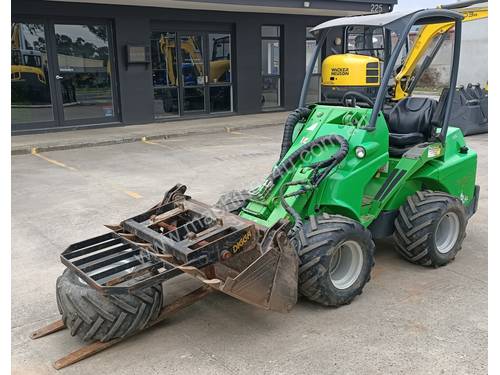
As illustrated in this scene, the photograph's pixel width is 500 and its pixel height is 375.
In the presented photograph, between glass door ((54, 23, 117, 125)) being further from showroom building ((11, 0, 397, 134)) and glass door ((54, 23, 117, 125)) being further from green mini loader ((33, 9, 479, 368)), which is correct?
green mini loader ((33, 9, 479, 368))

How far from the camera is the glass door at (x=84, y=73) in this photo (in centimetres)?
1280

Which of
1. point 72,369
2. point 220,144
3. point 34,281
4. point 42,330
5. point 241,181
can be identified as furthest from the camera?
point 220,144

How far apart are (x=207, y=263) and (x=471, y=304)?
2.26 metres

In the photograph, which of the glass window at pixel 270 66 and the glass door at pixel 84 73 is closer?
the glass door at pixel 84 73

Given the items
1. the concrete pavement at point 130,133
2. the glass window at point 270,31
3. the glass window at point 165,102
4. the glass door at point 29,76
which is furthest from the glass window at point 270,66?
the glass door at point 29,76

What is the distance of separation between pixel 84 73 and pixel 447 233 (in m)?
10.9

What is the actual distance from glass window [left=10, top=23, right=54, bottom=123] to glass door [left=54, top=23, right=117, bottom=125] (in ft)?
1.09

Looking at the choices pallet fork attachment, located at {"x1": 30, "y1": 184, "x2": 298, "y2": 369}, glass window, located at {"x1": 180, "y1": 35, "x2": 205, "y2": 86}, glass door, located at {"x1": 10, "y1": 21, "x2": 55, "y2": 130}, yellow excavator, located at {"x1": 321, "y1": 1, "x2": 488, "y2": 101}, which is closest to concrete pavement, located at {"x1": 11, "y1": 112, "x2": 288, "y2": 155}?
glass door, located at {"x1": 10, "y1": 21, "x2": 55, "y2": 130}

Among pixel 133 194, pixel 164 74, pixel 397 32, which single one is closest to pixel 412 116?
pixel 397 32

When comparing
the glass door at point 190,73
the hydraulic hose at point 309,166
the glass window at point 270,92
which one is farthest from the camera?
the glass window at point 270,92

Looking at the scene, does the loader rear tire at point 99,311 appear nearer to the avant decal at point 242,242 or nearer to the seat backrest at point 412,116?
the avant decal at point 242,242

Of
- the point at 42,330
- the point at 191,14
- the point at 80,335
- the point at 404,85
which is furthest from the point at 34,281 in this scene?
the point at 191,14

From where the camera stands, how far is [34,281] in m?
4.63

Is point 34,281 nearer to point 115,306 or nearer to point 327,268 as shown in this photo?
point 115,306
